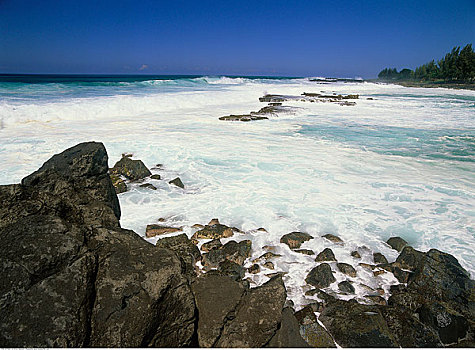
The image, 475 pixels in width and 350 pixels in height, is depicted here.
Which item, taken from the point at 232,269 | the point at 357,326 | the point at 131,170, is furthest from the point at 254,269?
the point at 131,170

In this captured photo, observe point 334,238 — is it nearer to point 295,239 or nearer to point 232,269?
point 295,239

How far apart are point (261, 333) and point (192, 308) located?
594mm

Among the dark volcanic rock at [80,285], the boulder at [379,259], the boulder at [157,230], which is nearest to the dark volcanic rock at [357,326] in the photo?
the boulder at [379,259]

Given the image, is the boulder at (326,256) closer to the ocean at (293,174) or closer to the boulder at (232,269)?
Result: the ocean at (293,174)

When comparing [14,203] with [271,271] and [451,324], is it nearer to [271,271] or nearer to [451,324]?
[271,271]

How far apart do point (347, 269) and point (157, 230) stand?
3.47 metres

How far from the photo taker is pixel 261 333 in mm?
2340

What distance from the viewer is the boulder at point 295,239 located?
17.4 ft

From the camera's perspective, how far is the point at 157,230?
5590 mm

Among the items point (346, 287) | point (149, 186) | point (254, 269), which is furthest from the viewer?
point (149, 186)

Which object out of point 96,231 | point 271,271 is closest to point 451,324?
point 271,271

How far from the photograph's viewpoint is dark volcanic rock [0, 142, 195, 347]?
5.74ft

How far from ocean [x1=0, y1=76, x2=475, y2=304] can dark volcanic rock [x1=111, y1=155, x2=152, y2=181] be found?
578 mm

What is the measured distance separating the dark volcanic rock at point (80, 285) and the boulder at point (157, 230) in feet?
9.38
